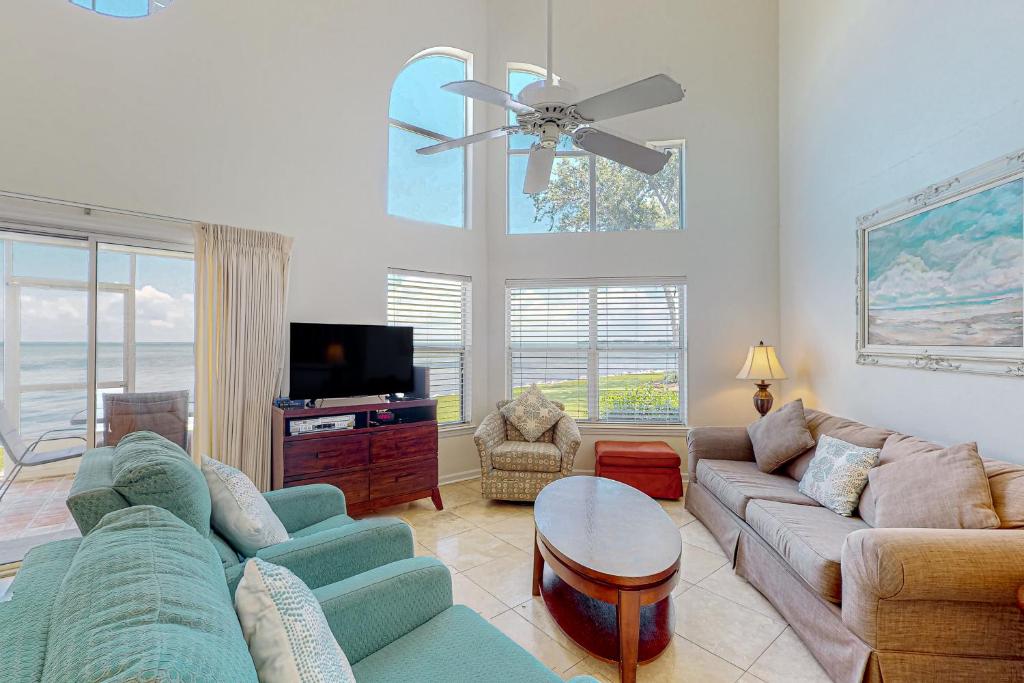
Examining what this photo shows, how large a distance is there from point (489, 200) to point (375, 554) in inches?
147

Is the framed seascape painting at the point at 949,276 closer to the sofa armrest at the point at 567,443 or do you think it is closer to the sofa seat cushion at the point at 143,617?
the sofa armrest at the point at 567,443

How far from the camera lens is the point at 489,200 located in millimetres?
4664

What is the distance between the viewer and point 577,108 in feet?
7.20

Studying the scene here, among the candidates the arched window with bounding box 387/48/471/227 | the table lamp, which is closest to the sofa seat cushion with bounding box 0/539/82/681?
the arched window with bounding box 387/48/471/227

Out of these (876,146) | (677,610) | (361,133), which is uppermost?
(361,133)

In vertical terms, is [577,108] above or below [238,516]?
above

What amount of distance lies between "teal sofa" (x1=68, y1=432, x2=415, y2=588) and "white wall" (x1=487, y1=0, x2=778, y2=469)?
293 centimetres

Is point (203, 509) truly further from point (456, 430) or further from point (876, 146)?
point (876, 146)

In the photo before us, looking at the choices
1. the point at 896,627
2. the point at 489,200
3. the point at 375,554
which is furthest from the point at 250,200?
the point at 896,627

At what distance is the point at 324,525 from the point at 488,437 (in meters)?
1.76

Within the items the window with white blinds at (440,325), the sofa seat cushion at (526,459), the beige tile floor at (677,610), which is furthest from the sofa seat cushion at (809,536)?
the window with white blinds at (440,325)

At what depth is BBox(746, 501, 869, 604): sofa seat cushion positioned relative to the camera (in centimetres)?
188

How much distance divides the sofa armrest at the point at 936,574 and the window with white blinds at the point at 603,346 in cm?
279

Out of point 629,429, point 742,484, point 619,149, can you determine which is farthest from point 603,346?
point 619,149
